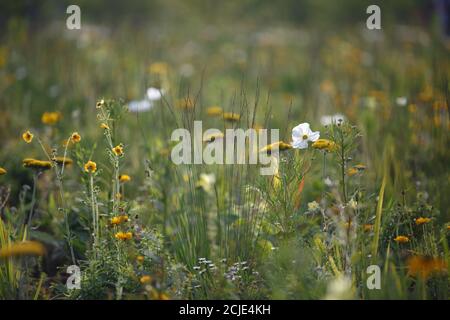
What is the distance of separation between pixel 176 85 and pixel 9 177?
1.50 meters

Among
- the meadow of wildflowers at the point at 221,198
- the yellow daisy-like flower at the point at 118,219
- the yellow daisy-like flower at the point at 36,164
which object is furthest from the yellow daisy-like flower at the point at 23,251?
the yellow daisy-like flower at the point at 36,164

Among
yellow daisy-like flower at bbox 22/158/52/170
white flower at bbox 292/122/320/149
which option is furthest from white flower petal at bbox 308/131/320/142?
yellow daisy-like flower at bbox 22/158/52/170

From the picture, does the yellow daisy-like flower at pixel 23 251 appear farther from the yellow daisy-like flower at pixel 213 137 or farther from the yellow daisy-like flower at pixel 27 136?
the yellow daisy-like flower at pixel 213 137

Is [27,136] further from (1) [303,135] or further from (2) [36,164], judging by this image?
(1) [303,135]

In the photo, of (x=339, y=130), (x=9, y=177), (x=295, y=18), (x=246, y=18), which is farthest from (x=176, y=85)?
(x=295, y=18)

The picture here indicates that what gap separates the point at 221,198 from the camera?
8.21 feet

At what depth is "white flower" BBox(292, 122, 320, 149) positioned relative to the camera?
208 centimetres

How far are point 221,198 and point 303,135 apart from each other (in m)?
0.57

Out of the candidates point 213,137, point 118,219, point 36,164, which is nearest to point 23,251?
point 118,219

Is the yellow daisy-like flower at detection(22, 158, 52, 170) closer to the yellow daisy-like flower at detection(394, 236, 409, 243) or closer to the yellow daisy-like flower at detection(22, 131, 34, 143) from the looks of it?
the yellow daisy-like flower at detection(22, 131, 34, 143)

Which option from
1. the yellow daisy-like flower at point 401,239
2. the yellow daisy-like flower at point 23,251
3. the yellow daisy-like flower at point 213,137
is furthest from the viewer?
the yellow daisy-like flower at point 213,137

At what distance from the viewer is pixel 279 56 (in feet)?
22.6

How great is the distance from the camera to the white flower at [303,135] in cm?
208

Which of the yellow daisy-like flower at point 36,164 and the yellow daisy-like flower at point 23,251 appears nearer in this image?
the yellow daisy-like flower at point 23,251
